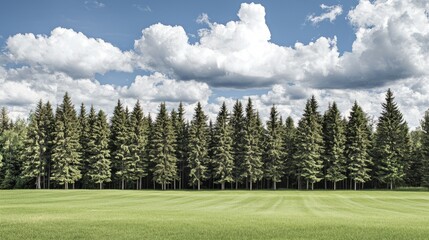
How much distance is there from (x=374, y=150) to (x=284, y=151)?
61.4ft

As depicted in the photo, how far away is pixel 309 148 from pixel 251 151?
1169cm

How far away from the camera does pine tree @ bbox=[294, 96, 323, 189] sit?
80.2 meters

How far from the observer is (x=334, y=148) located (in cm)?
8062

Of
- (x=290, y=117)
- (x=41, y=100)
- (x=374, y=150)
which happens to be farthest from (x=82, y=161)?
(x=374, y=150)

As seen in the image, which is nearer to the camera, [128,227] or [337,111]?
[128,227]

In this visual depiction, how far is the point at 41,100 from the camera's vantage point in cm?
8331

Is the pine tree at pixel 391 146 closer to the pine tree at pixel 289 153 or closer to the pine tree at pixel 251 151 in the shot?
the pine tree at pixel 289 153

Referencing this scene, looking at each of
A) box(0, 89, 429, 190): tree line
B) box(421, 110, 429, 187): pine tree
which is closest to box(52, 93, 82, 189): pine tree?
box(0, 89, 429, 190): tree line

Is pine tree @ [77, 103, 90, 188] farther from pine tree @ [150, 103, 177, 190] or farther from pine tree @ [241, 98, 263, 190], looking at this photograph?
pine tree @ [241, 98, 263, 190]

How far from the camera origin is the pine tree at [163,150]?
273ft

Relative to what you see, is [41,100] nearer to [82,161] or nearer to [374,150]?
[82,161]

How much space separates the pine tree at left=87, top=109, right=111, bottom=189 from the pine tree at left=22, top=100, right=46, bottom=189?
9245mm

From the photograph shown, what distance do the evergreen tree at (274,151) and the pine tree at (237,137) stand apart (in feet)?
18.3

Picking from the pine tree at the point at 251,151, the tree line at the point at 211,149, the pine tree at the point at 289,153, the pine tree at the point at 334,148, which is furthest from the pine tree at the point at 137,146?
the pine tree at the point at 334,148
